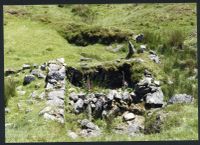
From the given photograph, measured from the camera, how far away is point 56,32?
27578 mm

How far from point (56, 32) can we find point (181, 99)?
1041 centimetres

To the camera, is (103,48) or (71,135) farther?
(103,48)

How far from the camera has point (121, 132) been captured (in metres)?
18.5

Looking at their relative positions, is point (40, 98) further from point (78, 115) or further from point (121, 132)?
point (121, 132)

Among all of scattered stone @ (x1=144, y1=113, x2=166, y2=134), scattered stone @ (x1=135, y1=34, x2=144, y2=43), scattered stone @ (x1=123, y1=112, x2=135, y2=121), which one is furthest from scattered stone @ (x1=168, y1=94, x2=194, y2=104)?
scattered stone @ (x1=135, y1=34, x2=144, y2=43)

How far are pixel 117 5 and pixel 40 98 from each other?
1277cm

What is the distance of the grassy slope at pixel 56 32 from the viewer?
17.4 meters

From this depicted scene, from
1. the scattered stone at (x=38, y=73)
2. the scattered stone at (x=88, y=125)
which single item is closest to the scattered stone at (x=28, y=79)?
→ the scattered stone at (x=38, y=73)

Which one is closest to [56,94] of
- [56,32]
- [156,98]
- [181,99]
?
[156,98]

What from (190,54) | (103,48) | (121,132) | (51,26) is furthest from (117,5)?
(121,132)

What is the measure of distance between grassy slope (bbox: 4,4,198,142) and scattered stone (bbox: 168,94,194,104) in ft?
2.22

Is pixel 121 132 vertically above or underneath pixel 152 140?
underneath

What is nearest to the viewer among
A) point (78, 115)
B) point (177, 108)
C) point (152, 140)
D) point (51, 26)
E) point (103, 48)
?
point (152, 140)

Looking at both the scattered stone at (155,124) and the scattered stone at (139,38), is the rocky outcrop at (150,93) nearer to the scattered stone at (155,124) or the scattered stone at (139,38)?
the scattered stone at (155,124)
